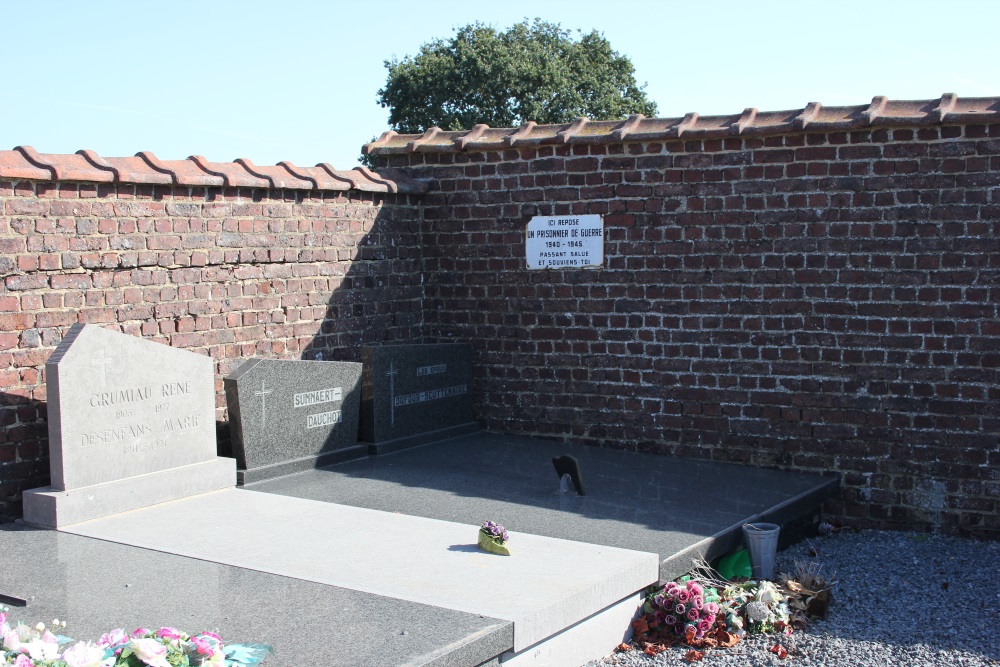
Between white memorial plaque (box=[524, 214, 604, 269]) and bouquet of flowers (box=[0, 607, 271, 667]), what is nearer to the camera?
bouquet of flowers (box=[0, 607, 271, 667])

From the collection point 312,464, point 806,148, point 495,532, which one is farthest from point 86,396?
point 806,148

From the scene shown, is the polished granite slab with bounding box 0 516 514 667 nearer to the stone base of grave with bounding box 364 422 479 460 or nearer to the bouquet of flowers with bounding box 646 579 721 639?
the bouquet of flowers with bounding box 646 579 721 639

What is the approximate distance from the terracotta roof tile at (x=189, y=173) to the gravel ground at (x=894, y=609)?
403cm

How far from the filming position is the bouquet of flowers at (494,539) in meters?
5.22

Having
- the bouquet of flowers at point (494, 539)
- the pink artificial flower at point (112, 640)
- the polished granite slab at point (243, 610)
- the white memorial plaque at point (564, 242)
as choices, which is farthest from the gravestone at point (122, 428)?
the white memorial plaque at point (564, 242)

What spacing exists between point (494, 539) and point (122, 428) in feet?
7.65

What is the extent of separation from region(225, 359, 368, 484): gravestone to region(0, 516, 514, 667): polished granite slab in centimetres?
165

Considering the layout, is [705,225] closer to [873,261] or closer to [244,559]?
[873,261]

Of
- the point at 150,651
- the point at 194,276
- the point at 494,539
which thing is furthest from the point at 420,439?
the point at 150,651

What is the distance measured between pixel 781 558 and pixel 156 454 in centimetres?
387

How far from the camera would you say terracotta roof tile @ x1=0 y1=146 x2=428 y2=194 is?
19.5ft

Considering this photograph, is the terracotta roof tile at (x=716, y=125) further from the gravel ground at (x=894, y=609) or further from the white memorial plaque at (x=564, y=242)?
the gravel ground at (x=894, y=609)

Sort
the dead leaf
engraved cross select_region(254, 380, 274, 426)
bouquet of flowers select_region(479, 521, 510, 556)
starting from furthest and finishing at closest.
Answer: engraved cross select_region(254, 380, 274, 426), bouquet of flowers select_region(479, 521, 510, 556), the dead leaf

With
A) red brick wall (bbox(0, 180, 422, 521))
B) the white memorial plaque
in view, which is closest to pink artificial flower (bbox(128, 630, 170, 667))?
red brick wall (bbox(0, 180, 422, 521))
